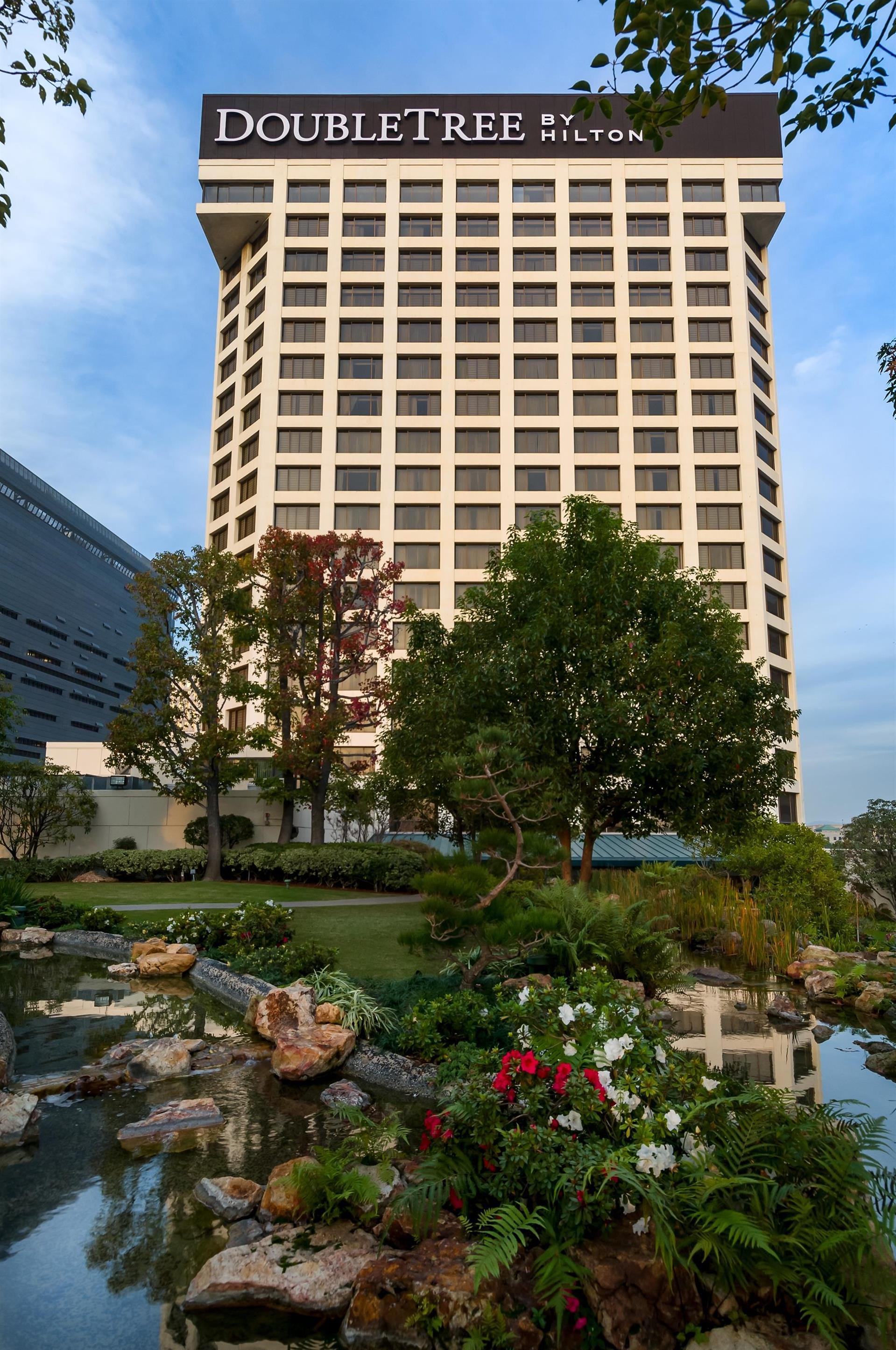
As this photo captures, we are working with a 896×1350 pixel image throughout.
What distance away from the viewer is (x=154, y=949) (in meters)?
15.2

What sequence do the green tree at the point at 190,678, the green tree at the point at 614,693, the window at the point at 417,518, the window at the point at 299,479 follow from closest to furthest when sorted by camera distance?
the green tree at the point at 614,693 < the green tree at the point at 190,678 < the window at the point at 417,518 < the window at the point at 299,479

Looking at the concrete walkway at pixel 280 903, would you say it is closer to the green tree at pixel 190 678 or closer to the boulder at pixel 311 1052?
the green tree at pixel 190 678

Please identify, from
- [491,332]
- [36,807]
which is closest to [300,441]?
[491,332]

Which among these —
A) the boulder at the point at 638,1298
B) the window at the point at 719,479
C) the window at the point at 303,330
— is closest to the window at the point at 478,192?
the window at the point at 303,330

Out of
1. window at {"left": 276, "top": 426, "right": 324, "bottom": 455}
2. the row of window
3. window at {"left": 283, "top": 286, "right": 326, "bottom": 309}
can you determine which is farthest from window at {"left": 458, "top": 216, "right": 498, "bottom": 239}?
window at {"left": 276, "top": 426, "right": 324, "bottom": 455}

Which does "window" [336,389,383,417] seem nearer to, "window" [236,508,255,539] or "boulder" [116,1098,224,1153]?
"window" [236,508,255,539]

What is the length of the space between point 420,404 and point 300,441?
768 centimetres

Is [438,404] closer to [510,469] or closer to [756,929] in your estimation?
[510,469]

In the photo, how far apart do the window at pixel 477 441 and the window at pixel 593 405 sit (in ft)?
17.0

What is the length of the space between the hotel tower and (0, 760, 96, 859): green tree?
18405 millimetres

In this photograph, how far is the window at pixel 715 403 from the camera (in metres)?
51.8

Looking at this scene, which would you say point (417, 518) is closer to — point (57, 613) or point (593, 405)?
point (593, 405)

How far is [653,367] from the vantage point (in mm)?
52219

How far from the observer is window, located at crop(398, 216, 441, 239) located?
53031mm
